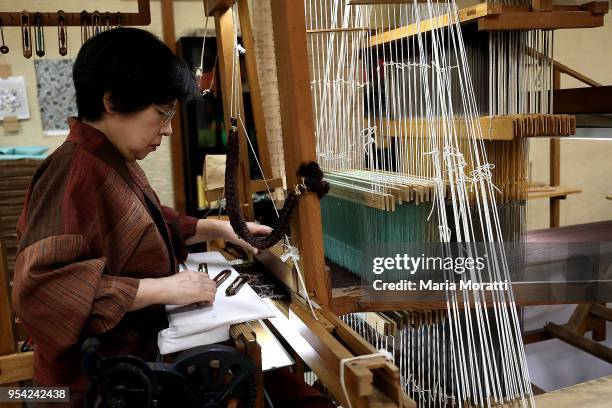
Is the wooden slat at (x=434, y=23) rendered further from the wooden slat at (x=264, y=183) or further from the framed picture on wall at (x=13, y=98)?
the framed picture on wall at (x=13, y=98)

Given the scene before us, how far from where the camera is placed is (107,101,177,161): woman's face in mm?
1223

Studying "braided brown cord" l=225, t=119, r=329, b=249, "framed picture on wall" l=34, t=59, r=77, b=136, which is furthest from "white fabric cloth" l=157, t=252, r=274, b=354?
"framed picture on wall" l=34, t=59, r=77, b=136

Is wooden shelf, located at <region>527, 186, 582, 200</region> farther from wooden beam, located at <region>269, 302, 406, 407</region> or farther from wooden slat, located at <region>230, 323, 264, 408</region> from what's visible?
wooden slat, located at <region>230, 323, 264, 408</region>

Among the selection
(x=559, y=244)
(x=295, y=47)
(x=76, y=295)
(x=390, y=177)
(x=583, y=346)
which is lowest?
(x=583, y=346)

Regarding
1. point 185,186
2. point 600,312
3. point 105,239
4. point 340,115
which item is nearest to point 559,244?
point 340,115

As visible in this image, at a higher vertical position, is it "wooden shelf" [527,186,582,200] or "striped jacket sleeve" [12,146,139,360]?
"striped jacket sleeve" [12,146,139,360]

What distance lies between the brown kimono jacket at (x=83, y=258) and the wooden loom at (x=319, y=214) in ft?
1.17

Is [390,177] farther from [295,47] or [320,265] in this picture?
[295,47]

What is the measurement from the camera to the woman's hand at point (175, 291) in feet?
3.83

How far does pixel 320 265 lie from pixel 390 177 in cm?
46

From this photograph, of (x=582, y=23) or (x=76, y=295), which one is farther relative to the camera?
(x=582, y=23)

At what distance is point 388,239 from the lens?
1.61m

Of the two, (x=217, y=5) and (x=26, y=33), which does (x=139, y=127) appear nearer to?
(x=217, y=5)

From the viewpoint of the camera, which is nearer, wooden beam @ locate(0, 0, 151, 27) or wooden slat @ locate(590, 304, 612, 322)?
wooden beam @ locate(0, 0, 151, 27)
